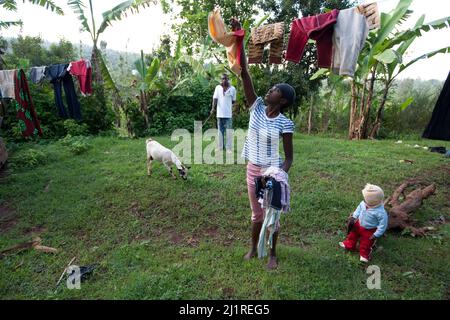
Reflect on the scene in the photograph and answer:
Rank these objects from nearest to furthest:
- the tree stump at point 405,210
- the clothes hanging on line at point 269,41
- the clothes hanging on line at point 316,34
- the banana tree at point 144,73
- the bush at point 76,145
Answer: the clothes hanging on line at point 316,34 → the clothes hanging on line at point 269,41 → the tree stump at point 405,210 → the bush at point 76,145 → the banana tree at point 144,73

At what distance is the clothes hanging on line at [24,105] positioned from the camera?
19.6ft

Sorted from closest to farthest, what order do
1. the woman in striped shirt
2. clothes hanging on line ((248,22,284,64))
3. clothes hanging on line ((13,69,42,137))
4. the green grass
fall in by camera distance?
the woman in striped shirt, the green grass, clothes hanging on line ((248,22,284,64)), clothes hanging on line ((13,69,42,137))

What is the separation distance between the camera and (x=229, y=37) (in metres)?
2.72

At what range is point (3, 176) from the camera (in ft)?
19.4

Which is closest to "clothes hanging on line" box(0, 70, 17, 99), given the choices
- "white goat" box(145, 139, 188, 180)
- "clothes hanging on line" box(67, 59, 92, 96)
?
"clothes hanging on line" box(67, 59, 92, 96)

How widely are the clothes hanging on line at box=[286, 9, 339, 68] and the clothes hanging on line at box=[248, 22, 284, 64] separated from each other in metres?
0.14

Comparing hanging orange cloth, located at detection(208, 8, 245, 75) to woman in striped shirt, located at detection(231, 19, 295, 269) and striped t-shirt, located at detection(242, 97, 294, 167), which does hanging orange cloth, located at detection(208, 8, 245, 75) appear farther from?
striped t-shirt, located at detection(242, 97, 294, 167)

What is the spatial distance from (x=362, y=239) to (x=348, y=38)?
88.0 inches

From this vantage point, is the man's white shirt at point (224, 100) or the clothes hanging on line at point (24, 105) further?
the man's white shirt at point (224, 100)

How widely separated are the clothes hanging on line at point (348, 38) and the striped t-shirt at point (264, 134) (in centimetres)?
112

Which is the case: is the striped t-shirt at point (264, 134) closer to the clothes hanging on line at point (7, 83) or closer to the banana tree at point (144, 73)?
the clothes hanging on line at point (7, 83)

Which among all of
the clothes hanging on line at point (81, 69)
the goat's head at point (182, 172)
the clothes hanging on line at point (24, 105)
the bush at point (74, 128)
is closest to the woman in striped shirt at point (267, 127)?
the goat's head at point (182, 172)

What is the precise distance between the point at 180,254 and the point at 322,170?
3622mm

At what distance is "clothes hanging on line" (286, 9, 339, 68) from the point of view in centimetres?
323
